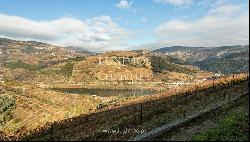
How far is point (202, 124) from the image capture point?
3491 centimetres

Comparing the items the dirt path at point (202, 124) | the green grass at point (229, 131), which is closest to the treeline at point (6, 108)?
the dirt path at point (202, 124)

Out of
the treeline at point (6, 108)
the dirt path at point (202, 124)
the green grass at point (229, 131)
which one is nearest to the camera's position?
the green grass at point (229, 131)

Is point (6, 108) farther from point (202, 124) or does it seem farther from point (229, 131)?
point (229, 131)

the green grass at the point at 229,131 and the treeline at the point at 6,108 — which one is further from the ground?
the green grass at the point at 229,131

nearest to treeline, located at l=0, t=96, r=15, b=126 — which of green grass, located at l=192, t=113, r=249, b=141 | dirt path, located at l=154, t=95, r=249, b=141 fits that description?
dirt path, located at l=154, t=95, r=249, b=141

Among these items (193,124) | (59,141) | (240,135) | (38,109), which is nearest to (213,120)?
(193,124)

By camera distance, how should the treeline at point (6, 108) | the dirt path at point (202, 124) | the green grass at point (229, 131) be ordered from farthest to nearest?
the treeline at point (6, 108), the dirt path at point (202, 124), the green grass at point (229, 131)

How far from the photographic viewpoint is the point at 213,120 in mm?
36594

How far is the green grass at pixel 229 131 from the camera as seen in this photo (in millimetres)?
29469

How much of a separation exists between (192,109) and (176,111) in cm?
230

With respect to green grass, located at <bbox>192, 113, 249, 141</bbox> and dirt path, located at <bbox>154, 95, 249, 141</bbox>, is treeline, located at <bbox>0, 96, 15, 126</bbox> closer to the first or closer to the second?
dirt path, located at <bbox>154, 95, 249, 141</bbox>

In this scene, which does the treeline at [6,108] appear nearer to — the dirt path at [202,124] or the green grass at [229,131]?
the dirt path at [202,124]

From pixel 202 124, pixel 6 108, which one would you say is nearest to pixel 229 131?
pixel 202 124

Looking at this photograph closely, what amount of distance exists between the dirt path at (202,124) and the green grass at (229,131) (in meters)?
0.97
